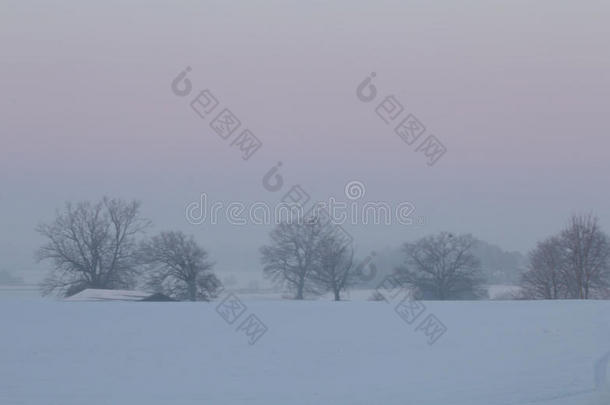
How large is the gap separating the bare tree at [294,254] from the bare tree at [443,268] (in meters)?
8.02

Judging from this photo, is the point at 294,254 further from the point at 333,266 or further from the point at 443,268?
the point at 443,268

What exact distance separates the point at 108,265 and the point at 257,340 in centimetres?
3191

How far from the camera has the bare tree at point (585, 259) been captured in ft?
162

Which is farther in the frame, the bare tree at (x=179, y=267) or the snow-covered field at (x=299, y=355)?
the bare tree at (x=179, y=267)

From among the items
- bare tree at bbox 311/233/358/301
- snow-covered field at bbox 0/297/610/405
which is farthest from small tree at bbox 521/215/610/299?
snow-covered field at bbox 0/297/610/405

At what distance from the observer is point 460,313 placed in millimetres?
22875

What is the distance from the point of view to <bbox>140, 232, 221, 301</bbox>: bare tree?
44719 mm

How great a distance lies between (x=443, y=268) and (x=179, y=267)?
55.2ft

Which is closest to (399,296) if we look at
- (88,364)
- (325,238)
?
(88,364)

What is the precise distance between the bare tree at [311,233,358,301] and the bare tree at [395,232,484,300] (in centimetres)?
738

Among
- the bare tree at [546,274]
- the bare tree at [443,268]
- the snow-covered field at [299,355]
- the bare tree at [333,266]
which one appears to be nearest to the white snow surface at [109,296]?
the snow-covered field at [299,355]

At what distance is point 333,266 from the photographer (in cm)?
4047

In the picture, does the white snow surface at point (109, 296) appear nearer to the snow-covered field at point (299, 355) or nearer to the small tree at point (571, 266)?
the snow-covered field at point (299, 355)

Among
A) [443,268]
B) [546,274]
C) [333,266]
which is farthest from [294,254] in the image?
[546,274]
